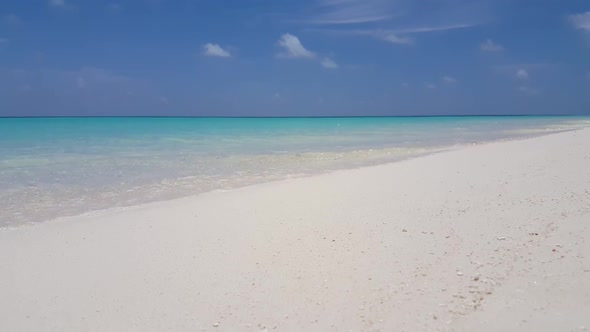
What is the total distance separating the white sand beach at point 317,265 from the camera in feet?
10.5

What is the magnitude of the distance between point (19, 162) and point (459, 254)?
1389 centimetres

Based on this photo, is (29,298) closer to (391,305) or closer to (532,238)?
(391,305)

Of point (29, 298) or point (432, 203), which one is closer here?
point (29, 298)

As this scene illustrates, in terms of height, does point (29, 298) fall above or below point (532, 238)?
below

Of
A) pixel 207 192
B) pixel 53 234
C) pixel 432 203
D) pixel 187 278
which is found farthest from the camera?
pixel 207 192

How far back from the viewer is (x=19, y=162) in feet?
44.3

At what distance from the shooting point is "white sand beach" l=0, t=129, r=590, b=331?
319 cm

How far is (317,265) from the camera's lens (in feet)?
13.7

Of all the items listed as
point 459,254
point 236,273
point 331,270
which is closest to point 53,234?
point 236,273

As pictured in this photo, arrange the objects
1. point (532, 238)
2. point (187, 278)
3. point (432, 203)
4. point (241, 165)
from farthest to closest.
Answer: point (241, 165), point (432, 203), point (532, 238), point (187, 278)

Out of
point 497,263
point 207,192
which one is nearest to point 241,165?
point 207,192

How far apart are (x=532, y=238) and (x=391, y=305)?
213cm

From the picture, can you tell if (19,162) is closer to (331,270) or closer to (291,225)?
(291,225)

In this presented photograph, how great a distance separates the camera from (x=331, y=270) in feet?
13.3
